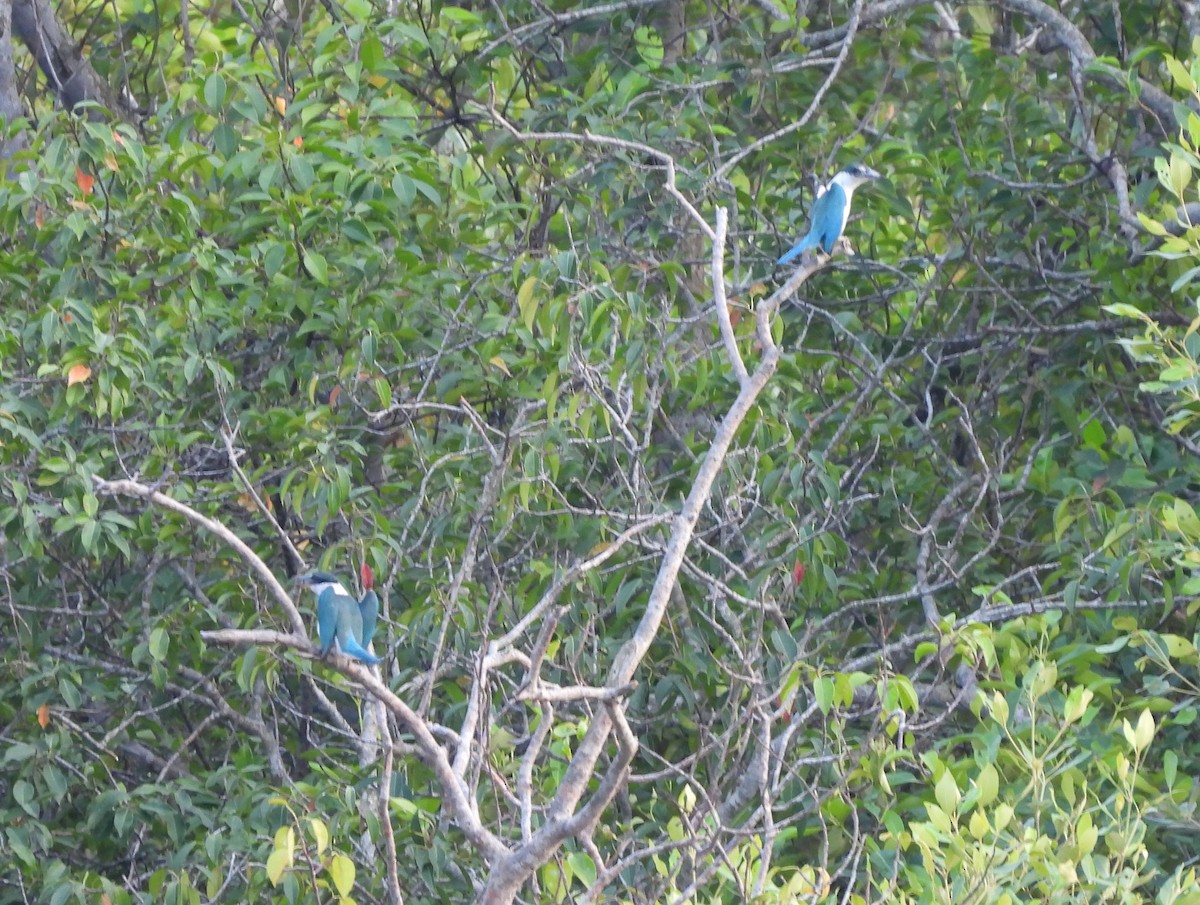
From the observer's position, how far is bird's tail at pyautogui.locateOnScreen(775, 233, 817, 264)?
17.7 feet

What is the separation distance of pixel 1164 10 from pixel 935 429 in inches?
63.1

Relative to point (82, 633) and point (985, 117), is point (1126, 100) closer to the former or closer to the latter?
point (985, 117)

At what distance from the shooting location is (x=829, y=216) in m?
5.30

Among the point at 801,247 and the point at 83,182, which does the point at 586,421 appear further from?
the point at 83,182

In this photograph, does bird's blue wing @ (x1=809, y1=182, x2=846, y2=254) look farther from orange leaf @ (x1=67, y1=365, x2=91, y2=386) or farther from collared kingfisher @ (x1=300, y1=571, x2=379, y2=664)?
orange leaf @ (x1=67, y1=365, x2=91, y2=386)

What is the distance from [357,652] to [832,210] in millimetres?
2020

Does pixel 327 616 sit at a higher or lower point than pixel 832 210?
lower

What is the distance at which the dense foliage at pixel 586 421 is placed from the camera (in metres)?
4.56

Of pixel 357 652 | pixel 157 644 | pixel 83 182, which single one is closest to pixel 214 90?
pixel 83 182

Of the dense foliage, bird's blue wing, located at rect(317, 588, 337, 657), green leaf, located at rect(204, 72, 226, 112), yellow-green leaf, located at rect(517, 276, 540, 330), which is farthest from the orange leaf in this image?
yellow-green leaf, located at rect(517, 276, 540, 330)

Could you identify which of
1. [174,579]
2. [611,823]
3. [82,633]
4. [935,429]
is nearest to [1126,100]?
[935,429]

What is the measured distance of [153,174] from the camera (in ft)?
18.4

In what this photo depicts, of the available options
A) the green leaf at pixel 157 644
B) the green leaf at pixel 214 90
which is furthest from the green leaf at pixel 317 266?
the green leaf at pixel 157 644

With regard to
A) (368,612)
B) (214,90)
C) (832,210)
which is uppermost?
(214,90)
